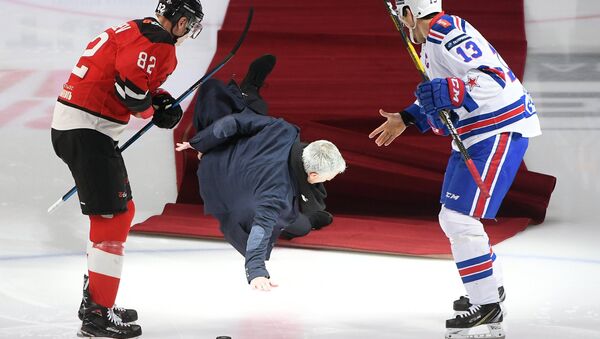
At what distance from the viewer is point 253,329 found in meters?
3.76

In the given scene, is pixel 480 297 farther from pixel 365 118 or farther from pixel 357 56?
pixel 357 56

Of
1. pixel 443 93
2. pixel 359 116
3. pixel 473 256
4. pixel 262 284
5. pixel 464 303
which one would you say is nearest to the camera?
pixel 262 284

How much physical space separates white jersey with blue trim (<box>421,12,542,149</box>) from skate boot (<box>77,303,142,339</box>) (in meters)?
1.20

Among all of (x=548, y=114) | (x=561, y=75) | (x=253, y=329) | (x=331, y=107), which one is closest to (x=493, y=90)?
(x=253, y=329)

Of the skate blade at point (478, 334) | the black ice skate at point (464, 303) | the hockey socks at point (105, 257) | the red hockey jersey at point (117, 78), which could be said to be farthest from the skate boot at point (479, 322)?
the red hockey jersey at point (117, 78)

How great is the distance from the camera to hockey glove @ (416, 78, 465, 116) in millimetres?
3547

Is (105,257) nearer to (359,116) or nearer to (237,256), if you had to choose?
(237,256)

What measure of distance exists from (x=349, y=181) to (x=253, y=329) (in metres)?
1.87

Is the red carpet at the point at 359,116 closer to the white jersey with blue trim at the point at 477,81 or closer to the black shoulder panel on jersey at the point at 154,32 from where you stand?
the white jersey with blue trim at the point at 477,81

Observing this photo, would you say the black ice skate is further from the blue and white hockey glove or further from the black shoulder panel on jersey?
the black shoulder panel on jersey

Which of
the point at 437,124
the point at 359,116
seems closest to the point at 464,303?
the point at 437,124

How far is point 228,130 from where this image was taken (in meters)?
4.48

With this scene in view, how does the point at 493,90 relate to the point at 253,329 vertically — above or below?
above

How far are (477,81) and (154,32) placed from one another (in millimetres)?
977
